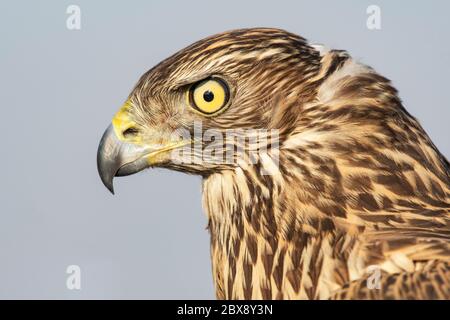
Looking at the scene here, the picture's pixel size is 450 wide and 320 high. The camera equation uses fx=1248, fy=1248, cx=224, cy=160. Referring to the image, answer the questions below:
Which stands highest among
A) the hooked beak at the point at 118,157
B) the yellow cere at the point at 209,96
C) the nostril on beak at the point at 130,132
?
the yellow cere at the point at 209,96

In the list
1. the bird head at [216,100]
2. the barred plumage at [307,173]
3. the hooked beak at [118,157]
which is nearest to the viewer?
the barred plumage at [307,173]

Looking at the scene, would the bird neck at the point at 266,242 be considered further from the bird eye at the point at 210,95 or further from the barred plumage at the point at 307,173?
the bird eye at the point at 210,95

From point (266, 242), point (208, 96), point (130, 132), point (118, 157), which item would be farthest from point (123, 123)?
point (266, 242)

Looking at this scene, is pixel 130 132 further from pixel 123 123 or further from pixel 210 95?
pixel 210 95

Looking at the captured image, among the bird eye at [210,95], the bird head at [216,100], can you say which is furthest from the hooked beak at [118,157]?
the bird eye at [210,95]

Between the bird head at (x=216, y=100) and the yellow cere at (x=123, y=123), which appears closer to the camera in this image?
the bird head at (x=216, y=100)

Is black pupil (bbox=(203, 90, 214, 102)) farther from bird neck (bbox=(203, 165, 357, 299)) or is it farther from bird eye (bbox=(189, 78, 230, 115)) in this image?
bird neck (bbox=(203, 165, 357, 299))

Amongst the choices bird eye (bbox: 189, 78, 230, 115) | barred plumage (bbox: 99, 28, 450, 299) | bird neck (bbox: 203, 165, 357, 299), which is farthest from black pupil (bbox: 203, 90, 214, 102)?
bird neck (bbox: 203, 165, 357, 299)
